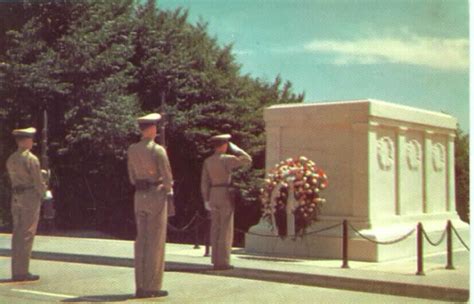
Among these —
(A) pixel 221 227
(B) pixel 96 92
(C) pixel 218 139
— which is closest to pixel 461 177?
(A) pixel 221 227

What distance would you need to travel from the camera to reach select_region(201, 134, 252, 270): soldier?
23.6 ft

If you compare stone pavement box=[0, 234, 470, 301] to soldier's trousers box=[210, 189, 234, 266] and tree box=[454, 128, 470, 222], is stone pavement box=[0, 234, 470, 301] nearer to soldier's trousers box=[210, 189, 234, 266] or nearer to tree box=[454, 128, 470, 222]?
soldier's trousers box=[210, 189, 234, 266]

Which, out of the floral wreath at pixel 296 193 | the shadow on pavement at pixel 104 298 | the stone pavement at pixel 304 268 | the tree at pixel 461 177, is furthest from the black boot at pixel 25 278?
the tree at pixel 461 177

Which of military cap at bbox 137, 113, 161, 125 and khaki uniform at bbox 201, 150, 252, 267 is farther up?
military cap at bbox 137, 113, 161, 125

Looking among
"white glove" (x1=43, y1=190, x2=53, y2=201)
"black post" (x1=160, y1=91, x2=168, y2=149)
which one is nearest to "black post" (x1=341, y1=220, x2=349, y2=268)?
"black post" (x1=160, y1=91, x2=168, y2=149)

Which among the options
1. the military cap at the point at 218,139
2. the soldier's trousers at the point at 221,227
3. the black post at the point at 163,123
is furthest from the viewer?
the soldier's trousers at the point at 221,227

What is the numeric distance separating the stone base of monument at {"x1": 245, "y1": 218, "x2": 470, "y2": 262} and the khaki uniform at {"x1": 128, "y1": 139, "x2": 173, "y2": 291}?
2.93 metres

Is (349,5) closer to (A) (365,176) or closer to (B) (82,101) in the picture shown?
(B) (82,101)

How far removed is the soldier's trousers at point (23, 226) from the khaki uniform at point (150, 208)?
1.15 m

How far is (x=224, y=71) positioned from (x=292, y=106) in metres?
0.93

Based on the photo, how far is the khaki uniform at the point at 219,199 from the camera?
723 cm

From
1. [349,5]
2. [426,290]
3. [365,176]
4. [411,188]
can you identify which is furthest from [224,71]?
[426,290]

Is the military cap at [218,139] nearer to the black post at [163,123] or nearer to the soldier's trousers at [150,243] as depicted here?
the black post at [163,123]

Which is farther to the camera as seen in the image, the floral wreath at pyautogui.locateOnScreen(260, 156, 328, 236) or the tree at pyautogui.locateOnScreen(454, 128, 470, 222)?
the tree at pyautogui.locateOnScreen(454, 128, 470, 222)
